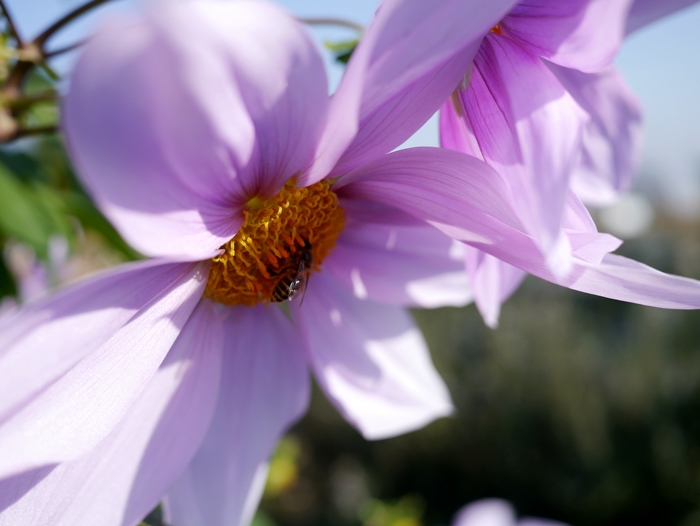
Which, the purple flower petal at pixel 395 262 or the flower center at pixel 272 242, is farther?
the purple flower petal at pixel 395 262

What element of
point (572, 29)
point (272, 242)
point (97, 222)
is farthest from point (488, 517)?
point (572, 29)

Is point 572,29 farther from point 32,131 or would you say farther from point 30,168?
point 30,168

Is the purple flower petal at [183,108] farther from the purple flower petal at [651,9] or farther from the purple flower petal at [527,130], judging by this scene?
the purple flower petal at [651,9]

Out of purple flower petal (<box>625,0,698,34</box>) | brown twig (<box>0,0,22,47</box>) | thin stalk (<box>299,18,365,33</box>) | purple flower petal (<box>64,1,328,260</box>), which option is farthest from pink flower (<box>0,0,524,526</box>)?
brown twig (<box>0,0,22,47</box>)

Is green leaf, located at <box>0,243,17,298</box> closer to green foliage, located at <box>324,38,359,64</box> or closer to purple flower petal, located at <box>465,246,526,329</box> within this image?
green foliage, located at <box>324,38,359,64</box>

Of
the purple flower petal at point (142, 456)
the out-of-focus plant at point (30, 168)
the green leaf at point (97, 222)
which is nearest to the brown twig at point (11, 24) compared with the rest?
the out-of-focus plant at point (30, 168)

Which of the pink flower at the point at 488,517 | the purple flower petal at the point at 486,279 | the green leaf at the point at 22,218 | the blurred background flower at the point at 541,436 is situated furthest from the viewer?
the blurred background flower at the point at 541,436

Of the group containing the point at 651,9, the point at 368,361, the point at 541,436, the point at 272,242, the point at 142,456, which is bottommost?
the point at 541,436
